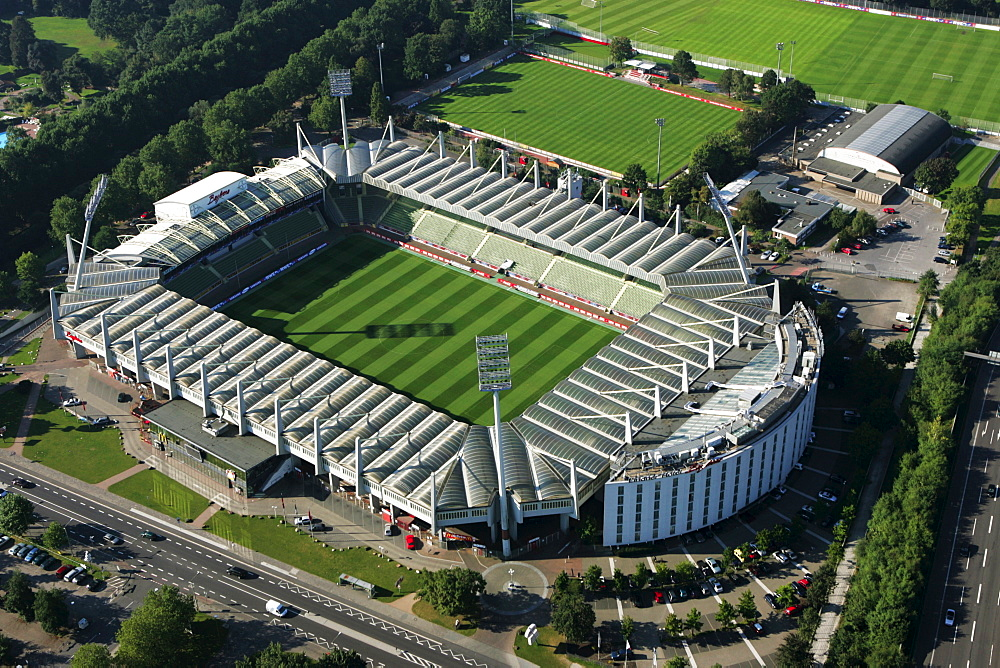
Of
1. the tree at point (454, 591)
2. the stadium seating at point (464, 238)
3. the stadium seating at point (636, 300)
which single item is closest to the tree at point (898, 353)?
the stadium seating at point (636, 300)

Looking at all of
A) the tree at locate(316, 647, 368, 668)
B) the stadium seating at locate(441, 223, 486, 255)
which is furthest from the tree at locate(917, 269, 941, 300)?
the tree at locate(316, 647, 368, 668)

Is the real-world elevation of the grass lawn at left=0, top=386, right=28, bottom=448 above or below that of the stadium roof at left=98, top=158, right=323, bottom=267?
below

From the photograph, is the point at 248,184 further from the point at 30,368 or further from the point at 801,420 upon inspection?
the point at 801,420

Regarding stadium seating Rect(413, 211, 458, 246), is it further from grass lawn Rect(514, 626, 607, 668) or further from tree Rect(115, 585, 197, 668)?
tree Rect(115, 585, 197, 668)

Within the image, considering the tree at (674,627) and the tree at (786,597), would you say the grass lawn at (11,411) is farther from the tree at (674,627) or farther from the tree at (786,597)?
the tree at (786,597)

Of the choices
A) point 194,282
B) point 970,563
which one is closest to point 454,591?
point 970,563
